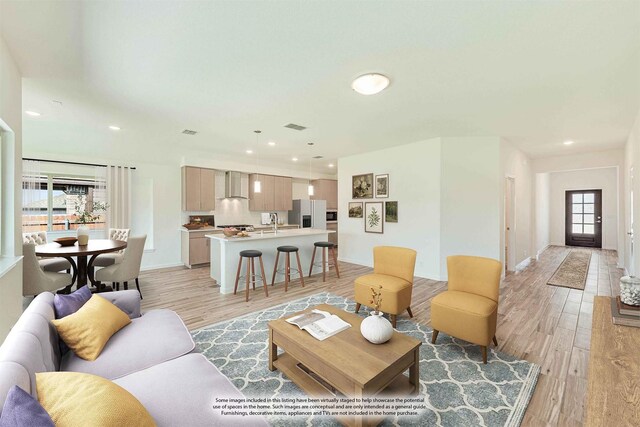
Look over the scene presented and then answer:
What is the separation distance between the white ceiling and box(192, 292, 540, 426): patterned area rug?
105 inches

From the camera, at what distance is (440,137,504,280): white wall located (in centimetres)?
486

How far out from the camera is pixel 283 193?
7840mm

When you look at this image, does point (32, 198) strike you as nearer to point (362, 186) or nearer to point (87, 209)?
point (87, 209)

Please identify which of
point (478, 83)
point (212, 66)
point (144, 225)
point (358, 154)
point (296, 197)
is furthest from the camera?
point (296, 197)

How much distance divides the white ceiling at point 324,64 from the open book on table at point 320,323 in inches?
88.3

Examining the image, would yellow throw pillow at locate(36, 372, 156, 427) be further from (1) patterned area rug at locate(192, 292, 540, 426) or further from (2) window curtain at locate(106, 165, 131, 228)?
(2) window curtain at locate(106, 165, 131, 228)

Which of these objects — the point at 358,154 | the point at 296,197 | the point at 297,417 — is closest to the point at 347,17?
the point at 297,417

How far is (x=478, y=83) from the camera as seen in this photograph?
2803 millimetres

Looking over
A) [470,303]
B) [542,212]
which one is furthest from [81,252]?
[542,212]

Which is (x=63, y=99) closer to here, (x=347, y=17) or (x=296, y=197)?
(x=347, y=17)

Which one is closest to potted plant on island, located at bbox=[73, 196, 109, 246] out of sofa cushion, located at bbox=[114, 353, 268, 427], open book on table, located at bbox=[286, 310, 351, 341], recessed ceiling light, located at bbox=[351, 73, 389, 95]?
sofa cushion, located at bbox=[114, 353, 268, 427]

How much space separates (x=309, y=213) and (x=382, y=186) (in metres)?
2.66

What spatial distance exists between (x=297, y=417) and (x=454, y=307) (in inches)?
65.7

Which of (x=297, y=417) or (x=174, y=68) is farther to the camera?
(x=174, y=68)
